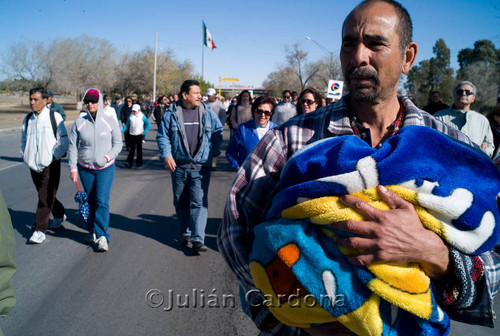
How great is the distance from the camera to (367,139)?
62.9 inches

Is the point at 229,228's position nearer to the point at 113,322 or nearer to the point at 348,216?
the point at 348,216

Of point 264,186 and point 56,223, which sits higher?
point 264,186

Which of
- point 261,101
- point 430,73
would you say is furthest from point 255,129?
point 430,73

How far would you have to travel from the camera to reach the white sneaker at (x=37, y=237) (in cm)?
514

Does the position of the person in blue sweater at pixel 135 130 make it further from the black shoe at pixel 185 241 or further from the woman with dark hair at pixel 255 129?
the black shoe at pixel 185 241

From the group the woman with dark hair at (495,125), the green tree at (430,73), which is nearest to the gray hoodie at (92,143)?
the woman with dark hair at (495,125)

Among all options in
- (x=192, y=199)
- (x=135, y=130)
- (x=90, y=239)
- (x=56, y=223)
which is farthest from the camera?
(x=135, y=130)

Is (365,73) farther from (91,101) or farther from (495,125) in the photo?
(495,125)

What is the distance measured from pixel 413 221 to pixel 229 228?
26.6 inches

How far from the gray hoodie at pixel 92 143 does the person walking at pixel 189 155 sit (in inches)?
28.3

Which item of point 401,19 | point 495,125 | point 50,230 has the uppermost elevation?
point 401,19

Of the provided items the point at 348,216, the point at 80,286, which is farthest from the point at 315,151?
the point at 80,286

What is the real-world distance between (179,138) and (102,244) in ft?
5.84

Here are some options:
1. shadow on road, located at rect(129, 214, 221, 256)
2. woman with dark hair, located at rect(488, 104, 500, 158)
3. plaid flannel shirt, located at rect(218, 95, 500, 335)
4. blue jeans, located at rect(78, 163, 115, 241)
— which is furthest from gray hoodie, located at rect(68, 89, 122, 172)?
woman with dark hair, located at rect(488, 104, 500, 158)
